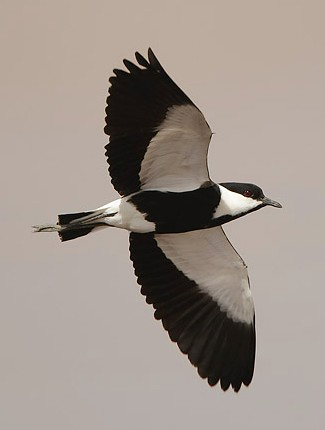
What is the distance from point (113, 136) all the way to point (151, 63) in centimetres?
75

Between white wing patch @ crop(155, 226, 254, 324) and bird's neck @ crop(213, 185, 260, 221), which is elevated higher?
bird's neck @ crop(213, 185, 260, 221)

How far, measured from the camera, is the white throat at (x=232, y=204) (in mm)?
11000

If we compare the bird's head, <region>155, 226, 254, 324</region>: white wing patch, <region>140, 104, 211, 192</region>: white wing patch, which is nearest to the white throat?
the bird's head

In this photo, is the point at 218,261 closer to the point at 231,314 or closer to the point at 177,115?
the point at 231,314

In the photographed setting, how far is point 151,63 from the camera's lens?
1018cm

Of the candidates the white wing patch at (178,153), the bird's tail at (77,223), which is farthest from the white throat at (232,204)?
the bird's tail at (77,223)

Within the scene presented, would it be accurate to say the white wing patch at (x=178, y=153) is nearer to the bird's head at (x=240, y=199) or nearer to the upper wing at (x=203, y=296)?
the bird's head at (x=240, y=199)

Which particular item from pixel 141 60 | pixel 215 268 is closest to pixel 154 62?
pixel 141 60

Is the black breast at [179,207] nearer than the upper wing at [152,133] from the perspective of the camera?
No

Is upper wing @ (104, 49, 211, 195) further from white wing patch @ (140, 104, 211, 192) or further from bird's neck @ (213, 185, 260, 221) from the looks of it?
bird's neck @ (213, 185, 260, 221)

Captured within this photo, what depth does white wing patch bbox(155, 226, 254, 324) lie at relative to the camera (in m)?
11.8

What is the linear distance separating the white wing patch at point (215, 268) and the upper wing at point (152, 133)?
90 centimetres

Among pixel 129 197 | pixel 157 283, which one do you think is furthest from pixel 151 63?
pixel 157 283

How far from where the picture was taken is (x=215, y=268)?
1191 cm
